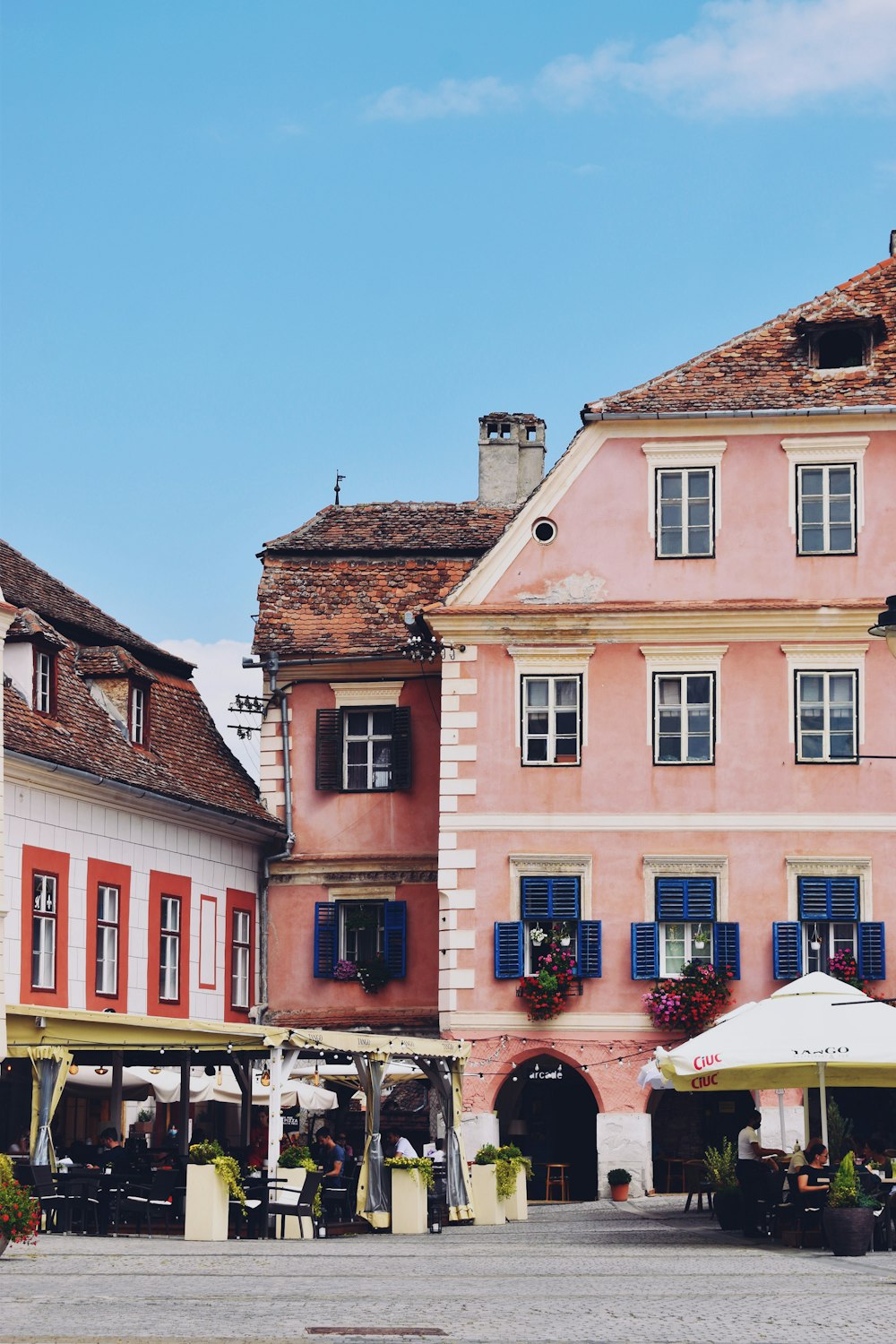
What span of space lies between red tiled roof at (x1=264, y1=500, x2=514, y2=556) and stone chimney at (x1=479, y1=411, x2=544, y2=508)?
1.54 feet

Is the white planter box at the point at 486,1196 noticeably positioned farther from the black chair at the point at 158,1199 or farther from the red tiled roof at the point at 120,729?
the red tiled roof at the point at 120,729

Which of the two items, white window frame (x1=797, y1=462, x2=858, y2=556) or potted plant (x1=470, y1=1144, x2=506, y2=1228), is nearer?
potted plant (x1=470, y1=1144, x2=506, y2=1228)

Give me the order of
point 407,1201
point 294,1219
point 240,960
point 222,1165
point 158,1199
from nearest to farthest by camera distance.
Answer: point 222,1165 → point 294,1219 → point 407,1201 → point 158,1199 → point 240,960

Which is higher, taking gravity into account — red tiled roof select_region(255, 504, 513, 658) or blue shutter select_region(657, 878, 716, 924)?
red tiled roof select_region(255, 504, 513, 658)

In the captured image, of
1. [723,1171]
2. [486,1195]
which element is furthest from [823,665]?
[723,1171]

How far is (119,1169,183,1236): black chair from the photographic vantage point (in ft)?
98.7

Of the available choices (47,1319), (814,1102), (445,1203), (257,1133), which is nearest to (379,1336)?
(47,1319)

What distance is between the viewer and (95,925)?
3684 cm

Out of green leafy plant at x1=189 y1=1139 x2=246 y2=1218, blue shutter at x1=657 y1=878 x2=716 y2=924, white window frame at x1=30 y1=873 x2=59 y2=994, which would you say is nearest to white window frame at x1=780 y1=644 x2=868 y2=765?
blue shutter at x1=657 y1=878 x2=716 y2=924

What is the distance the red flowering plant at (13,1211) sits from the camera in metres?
22.3

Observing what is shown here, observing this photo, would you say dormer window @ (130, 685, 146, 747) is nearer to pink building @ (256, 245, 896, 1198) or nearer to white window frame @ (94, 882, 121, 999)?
white window frame @ (94, 882, 121, 999)

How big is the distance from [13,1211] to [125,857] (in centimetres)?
1559

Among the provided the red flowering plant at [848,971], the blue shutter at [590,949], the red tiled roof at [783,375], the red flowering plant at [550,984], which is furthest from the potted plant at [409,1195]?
the red tiled roof at [783,375]

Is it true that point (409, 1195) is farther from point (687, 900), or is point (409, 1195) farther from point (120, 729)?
point (120, 729)
